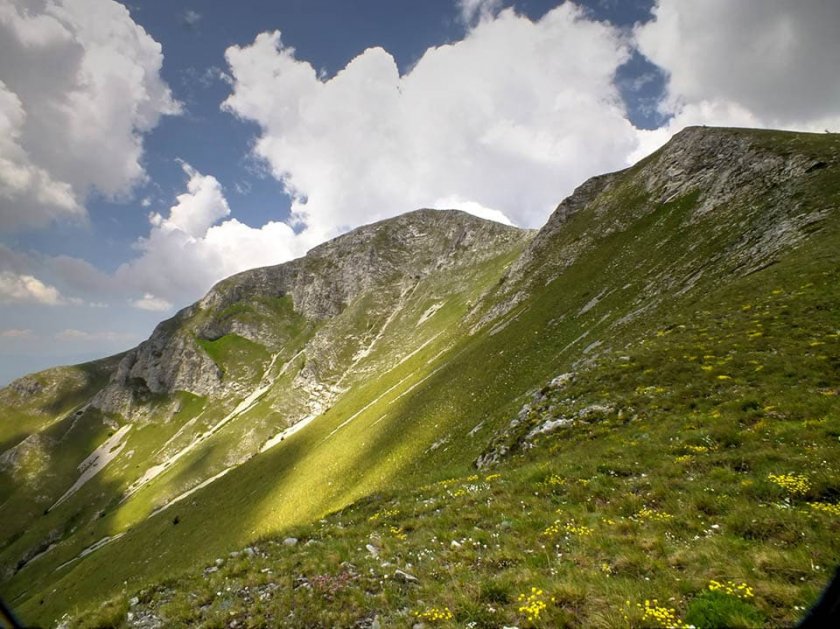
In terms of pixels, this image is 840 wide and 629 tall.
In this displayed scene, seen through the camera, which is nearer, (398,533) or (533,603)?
(533,603)

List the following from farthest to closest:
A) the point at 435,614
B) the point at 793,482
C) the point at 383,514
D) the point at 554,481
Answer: the point at 383,514, the point at 554,481, the point at 793,482, the point at 435,614

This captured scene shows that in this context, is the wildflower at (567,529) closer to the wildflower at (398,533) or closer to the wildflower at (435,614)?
the wildflower at (435,614)

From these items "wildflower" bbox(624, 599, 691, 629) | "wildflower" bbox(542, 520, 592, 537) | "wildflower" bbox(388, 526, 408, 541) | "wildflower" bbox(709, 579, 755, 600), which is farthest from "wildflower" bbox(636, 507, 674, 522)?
"wildflower" bbox(388, 526, 408, 541)

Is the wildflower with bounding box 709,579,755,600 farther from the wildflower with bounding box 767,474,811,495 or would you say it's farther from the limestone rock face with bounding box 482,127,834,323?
the limestone rock face with bounding box 482,127,834,323

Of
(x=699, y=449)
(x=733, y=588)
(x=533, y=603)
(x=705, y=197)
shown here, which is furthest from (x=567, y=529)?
(x=705, y=197)

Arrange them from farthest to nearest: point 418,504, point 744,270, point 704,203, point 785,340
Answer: point 704,203 → point 744,270 → point 785,340 → point 418,504

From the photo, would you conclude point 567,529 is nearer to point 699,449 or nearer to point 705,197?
point 699,449

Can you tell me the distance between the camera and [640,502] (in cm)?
1259

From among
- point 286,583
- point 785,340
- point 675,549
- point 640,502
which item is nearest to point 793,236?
point 785,340

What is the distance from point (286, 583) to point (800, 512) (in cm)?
1366

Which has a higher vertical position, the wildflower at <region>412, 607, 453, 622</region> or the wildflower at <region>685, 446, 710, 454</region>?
the wildflower at <region>412, 607, 453, 622</region>

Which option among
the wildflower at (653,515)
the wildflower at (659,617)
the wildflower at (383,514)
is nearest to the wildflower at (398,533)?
the wildflower at (383,514)

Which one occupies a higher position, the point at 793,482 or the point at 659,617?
the point at 659,617

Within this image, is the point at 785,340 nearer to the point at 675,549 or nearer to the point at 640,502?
the point at 640,502
